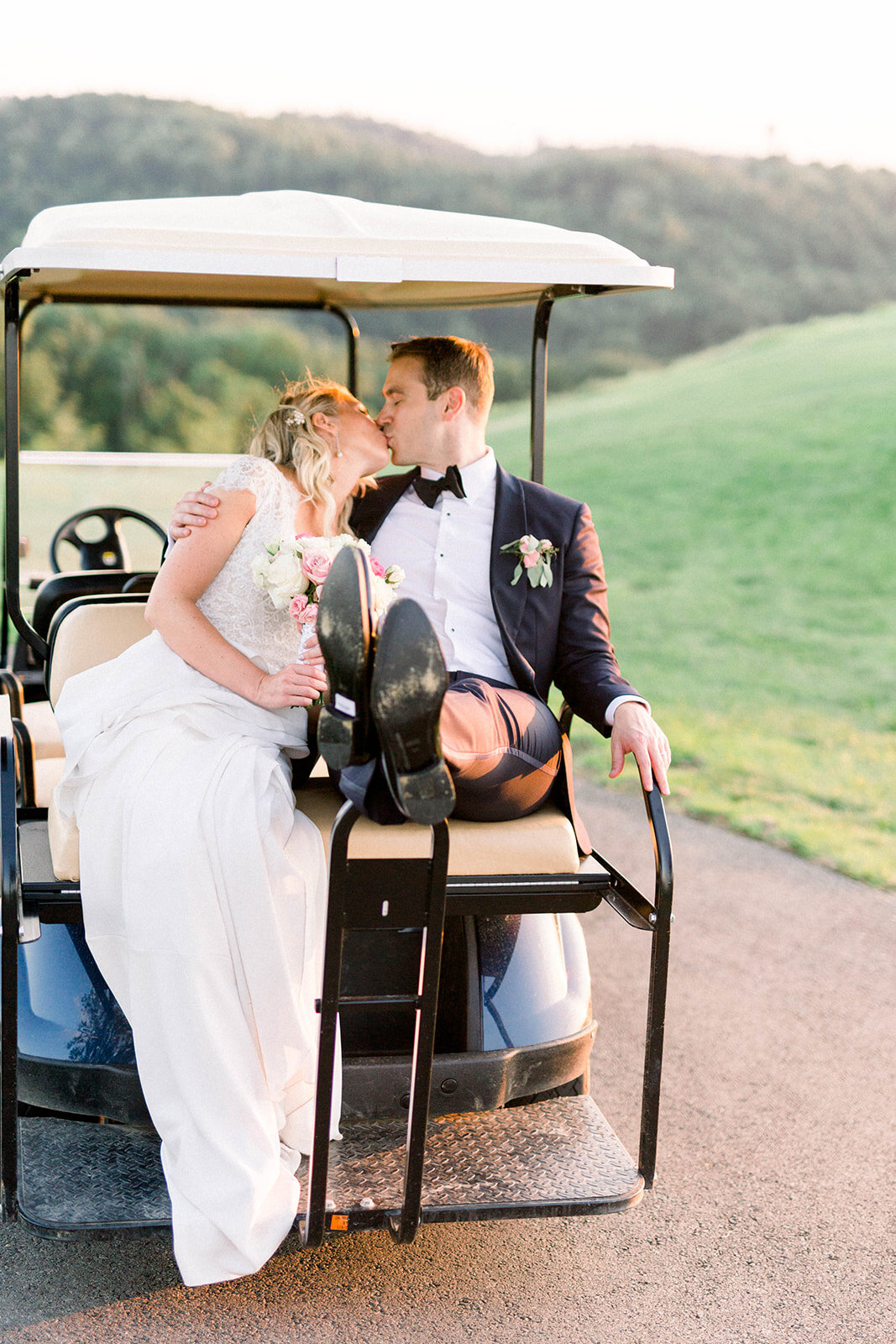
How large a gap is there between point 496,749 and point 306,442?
88 centimetres

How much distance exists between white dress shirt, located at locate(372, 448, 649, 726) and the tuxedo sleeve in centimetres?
15

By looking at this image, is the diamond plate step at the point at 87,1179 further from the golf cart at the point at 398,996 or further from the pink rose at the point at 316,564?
the pink rose at the point at 316,564

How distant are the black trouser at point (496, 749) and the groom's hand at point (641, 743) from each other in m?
0.12

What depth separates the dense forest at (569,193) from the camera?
64.3ft

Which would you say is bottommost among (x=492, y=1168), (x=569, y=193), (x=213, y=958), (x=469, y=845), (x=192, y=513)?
(x=492, y=1168)

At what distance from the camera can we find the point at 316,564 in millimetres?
2457

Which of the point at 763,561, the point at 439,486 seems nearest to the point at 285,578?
the point at 439,486

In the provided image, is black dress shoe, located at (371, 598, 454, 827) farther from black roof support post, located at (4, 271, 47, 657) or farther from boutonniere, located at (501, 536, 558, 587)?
black roof support post, located at (4, 271, 47, 657)

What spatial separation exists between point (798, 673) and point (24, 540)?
796 cm

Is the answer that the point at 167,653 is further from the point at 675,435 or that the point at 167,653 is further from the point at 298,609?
the point at 675,435

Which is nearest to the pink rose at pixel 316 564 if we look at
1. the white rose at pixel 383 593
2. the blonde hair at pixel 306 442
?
the white rose at pixel 383 593

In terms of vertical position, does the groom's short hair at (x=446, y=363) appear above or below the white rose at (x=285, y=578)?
above

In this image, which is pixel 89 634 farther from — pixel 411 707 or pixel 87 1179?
pixel 411 707

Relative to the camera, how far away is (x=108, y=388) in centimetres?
1552
